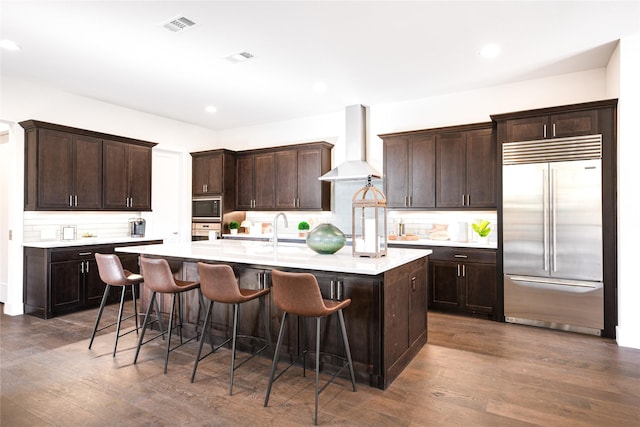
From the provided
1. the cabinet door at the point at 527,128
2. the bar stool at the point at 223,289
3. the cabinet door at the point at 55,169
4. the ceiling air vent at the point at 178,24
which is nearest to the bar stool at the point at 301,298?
the bar stool at the point at 223,289

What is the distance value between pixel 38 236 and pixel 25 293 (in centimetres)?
74

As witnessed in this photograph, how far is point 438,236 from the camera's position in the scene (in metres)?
5.43

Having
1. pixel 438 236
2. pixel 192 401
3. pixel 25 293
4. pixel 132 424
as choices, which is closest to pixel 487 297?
pixel 438 236

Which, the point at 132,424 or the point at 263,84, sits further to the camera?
the point at 263,84

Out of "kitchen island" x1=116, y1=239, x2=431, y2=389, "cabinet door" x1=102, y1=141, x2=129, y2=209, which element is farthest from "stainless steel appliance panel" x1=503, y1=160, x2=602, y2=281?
"cabinet door" x1=102, y1=141, x2=129, y2=209

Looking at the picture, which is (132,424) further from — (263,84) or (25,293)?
(263,84)

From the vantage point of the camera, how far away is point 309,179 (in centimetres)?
622

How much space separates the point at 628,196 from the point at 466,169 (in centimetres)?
172

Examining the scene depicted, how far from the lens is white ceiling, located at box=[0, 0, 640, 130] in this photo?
3107mm

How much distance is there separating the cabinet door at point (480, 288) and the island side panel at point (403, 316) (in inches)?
50.5

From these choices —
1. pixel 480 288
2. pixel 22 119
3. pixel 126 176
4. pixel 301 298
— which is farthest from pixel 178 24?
pixel 480 288

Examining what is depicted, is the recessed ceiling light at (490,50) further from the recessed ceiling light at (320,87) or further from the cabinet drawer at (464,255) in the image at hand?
the cabinet drawer at (464,255)

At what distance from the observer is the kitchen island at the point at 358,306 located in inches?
105

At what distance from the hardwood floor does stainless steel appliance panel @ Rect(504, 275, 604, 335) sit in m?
0.28
